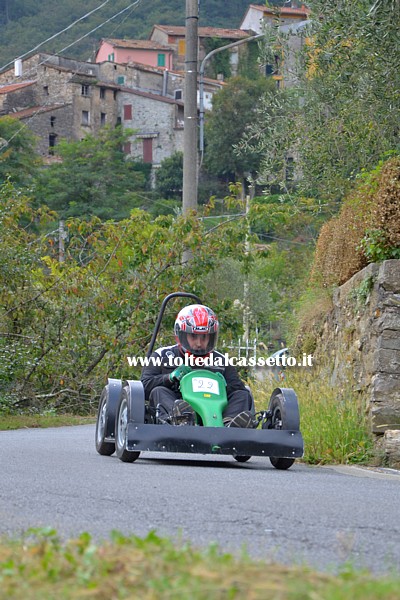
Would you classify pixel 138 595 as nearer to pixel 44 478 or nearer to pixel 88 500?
pixel 88 500

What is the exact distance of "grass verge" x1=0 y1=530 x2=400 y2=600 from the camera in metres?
4.01

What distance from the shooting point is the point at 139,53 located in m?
144

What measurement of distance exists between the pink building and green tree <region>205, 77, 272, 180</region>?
3539 cm

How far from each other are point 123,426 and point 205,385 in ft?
3.09

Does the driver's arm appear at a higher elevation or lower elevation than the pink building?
lower

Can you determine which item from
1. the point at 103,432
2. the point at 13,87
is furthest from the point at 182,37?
the point at 103,432

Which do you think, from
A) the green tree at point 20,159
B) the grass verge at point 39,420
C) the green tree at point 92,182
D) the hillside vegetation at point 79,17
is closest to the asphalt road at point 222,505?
the grass verge at point 39,420

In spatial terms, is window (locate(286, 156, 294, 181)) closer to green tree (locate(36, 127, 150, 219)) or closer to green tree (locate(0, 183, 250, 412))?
green tree (locate(0, 183, 250, 412))

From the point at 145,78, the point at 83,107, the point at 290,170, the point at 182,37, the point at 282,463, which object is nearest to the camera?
the point at 282,463

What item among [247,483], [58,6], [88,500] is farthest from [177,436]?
[58,6]

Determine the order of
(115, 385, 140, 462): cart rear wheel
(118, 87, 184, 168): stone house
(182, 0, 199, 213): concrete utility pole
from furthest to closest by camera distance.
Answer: (118, 87, 184, 168): stone house → (182, 0, 199, 213): concrete utility pole → (115, 385, 140, 462): cart rear wheel

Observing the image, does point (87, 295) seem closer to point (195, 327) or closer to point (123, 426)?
point (195, 327)

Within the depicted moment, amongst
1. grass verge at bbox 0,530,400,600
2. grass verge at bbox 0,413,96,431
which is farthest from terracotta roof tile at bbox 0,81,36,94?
grass verge at bbox 0,530,400,600

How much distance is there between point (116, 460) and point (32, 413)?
12.5m
